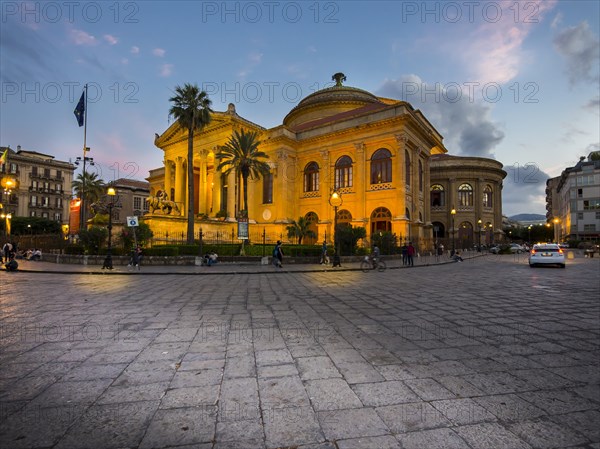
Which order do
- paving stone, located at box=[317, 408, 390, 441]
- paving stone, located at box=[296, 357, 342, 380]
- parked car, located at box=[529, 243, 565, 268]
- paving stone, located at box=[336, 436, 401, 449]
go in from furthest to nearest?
parked car, located at box=[529, 243, 565, 268], paving stone, located at box=[296, 357, 342, 380], paving stone, located at box=[317, 408, 390, 441], paving stone, located at box=[336, 436, 401, 449]

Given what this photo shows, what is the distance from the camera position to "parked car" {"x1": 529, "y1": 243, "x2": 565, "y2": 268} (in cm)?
1916

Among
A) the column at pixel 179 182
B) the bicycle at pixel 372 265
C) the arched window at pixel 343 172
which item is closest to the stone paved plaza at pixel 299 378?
the bicycle at pixel 372 265

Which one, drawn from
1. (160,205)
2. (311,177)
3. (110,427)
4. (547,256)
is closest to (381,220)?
(311,177)

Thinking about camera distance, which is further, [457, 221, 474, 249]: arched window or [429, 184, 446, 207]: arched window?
[429, 184, 446, 207]: arched window

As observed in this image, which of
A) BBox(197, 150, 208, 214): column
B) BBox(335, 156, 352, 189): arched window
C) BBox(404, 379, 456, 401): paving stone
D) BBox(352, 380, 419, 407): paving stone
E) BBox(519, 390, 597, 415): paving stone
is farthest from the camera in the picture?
BBox(197, 150, 208, 214): column

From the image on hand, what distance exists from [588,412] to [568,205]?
91737 millimetres

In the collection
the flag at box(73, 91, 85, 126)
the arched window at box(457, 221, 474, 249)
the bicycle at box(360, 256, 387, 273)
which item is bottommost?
the bicycle at box(360, 256, 387, 273)

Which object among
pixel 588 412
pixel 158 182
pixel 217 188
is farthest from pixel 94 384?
pixel 158 182

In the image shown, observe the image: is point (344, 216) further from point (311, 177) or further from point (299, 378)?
point (299, 378)

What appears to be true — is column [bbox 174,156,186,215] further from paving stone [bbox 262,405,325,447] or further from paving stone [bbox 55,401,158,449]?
paving stone [bbox 262,405,325,447]

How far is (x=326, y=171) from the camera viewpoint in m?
36.1

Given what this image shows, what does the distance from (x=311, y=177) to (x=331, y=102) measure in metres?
12.5

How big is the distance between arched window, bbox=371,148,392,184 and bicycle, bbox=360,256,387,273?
14643mm

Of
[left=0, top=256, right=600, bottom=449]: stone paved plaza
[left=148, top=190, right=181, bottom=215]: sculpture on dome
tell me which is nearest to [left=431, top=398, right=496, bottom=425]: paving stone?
[left=0, top=256, right=600, bottom=449]: stone paved plaza
